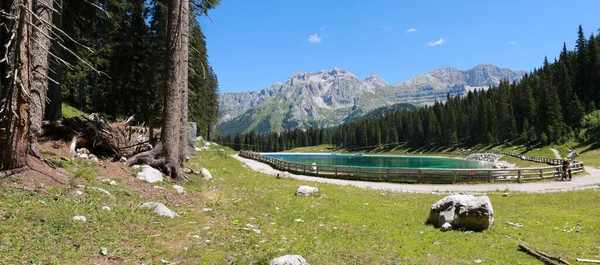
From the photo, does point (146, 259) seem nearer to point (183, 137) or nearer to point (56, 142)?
point (56, 142)

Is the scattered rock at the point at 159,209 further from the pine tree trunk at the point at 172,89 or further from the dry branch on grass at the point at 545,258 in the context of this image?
the dry branch on grass at the point at 545,258

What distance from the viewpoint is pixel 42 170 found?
27.9 ft

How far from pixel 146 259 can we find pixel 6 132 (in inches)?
214

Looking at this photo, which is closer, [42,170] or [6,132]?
[6,132]

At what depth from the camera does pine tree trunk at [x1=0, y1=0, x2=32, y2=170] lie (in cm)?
724

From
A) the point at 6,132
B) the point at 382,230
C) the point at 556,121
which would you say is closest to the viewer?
the point at 6,132

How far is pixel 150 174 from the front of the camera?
40.6 feet

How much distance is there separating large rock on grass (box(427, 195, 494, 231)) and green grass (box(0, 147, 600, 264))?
427mm

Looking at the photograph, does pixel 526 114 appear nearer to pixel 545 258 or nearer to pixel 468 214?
pixel 468 214

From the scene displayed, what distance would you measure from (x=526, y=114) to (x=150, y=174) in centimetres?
12569

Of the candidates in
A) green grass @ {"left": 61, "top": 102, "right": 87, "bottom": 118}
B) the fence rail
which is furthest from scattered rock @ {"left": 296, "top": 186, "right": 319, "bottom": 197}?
green grass @ {"left": 61, "top": 102, "right": 87, "bottom": 118}

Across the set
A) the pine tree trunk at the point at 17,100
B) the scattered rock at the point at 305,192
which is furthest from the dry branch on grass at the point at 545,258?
the pine tree trunk at the point at 17,100

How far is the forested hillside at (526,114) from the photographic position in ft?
283

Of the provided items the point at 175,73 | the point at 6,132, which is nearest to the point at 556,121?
the point at 175,73
